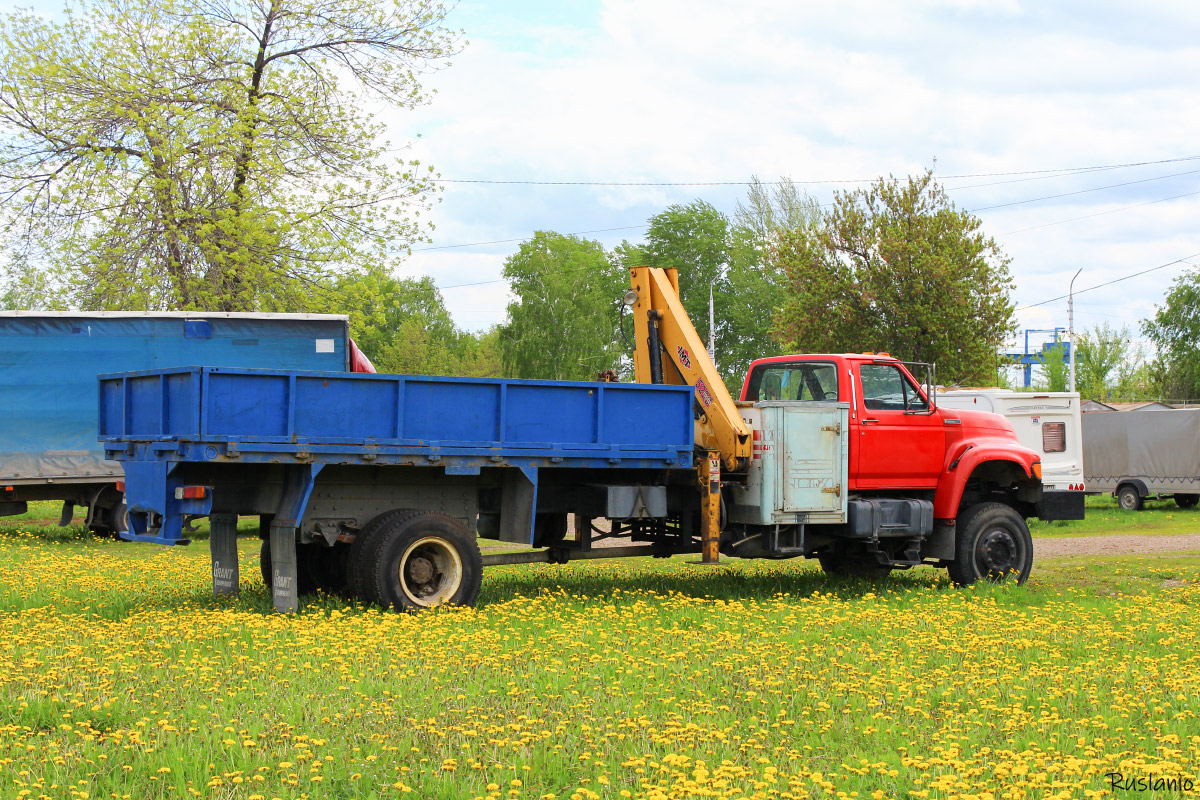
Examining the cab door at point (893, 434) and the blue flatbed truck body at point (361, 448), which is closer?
the blue flatbed truck body at point (361, 448)

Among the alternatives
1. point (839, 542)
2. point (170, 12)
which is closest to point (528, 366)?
point (170, 12)

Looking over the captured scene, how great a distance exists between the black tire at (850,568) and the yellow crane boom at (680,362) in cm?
272

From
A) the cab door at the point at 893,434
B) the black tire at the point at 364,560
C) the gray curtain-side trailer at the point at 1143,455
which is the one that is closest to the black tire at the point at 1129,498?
the gray curtain-side trailer at the point at 1143,455

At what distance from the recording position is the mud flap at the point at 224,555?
1052 centimetres

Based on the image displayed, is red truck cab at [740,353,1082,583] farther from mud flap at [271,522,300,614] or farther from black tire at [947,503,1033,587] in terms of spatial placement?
mud flap at [271,522,300,614]

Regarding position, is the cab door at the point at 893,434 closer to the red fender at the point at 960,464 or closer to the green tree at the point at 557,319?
the red fender at the point at 960,464

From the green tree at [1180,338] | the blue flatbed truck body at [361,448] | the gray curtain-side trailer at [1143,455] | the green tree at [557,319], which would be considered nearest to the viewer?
the blue flatbed truck body at [361,448]

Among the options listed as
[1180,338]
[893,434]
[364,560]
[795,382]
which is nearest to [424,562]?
[364,560]

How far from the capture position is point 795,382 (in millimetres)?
13133

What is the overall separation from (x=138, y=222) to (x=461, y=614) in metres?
17.5

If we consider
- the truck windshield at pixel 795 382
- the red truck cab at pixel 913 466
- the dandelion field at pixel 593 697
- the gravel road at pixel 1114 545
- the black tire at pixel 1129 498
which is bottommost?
the gravel road at pixel 1114 545

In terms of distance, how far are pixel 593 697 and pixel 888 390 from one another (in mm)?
7116

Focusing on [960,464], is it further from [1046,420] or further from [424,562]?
[1046,420]

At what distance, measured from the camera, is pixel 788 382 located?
1321 centimetres
